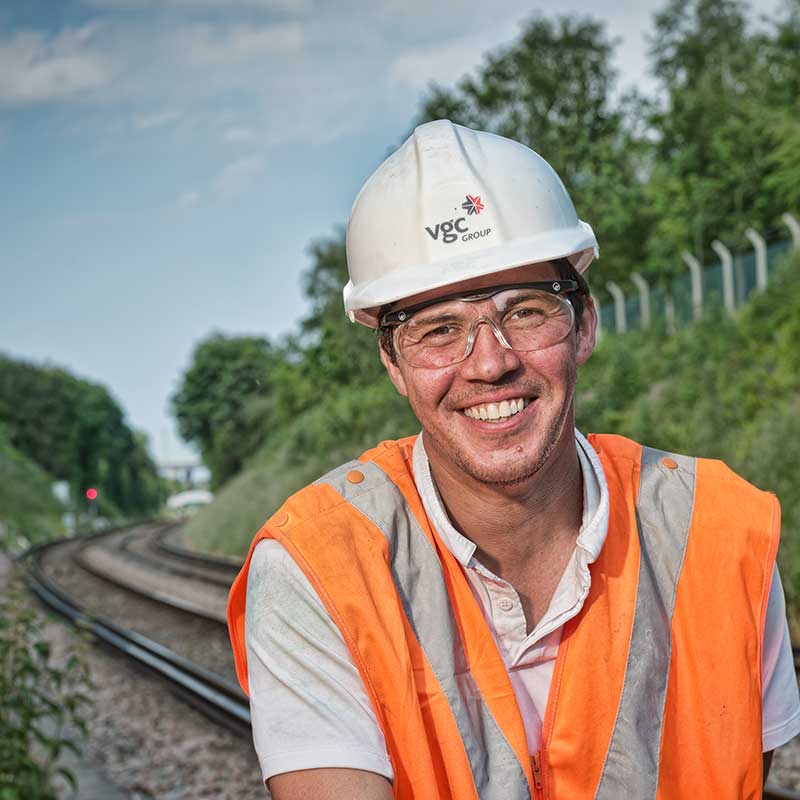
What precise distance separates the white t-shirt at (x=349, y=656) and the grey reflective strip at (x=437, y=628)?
0.10m

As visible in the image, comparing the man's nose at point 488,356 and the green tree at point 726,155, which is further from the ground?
the green tree at point 726,155

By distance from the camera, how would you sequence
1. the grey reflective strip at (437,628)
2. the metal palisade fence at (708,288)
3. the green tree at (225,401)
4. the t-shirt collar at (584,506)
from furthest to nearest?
the green tree at (225,401), the metal palisade fence at (708,288), the t-shirt collar at (584,506), the grey reflective strip at (437,628)

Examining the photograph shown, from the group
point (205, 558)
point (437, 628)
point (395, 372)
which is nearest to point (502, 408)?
point (395, 372)

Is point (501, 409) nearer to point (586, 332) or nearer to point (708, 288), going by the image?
point (586, 332)

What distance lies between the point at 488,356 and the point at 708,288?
20.0 metres

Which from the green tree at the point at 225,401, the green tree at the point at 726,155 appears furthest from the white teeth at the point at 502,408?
→ the green tree at the point at 225,401

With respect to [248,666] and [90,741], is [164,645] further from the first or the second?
[248,666]

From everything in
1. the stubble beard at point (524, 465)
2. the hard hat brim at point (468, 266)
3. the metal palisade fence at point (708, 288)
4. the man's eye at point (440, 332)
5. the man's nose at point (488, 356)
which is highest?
the metal palisade fence at point (708, 288)

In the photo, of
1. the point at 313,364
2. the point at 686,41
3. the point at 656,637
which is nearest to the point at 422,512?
the point at 656,637

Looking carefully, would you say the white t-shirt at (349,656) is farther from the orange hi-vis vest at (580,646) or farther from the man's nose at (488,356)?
the man's nose at (488,356)

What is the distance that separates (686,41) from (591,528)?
122 ft

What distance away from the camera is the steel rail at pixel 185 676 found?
8461 mm

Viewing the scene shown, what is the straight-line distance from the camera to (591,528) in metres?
2.34

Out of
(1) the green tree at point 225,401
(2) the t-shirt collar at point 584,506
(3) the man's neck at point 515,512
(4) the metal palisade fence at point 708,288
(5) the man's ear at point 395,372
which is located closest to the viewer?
(2) the t-shirt collar at point 584,506
